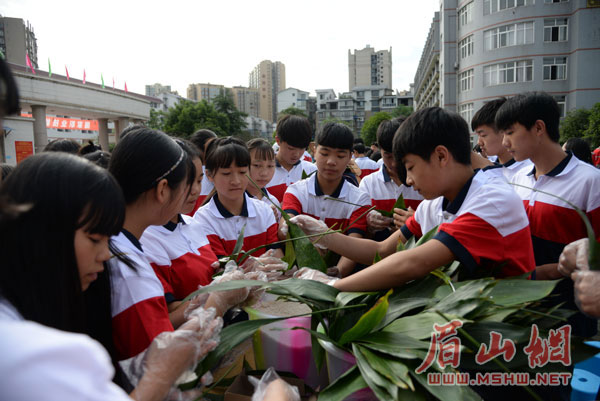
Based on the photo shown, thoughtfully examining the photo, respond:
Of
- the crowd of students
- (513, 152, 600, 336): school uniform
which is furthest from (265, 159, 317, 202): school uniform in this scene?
(513, 152, 600, 336): school uniform

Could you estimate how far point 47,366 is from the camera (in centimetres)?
52

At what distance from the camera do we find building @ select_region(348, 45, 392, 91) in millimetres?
99750

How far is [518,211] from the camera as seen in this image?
1.43 meters

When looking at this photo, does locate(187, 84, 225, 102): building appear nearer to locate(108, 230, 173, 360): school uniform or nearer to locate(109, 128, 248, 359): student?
locate(109, 128, 248, 359): student

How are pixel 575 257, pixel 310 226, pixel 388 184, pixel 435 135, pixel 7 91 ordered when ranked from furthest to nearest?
pixel 388 184 < pixel 310 226 < pixel 435 135 < pixel 575 257 < pixel 7 91

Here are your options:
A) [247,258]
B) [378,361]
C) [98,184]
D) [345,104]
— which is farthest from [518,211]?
[345,104]

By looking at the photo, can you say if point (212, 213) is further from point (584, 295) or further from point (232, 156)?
point (584, 295)

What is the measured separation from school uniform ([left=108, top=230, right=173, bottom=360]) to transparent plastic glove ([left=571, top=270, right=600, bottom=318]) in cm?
124

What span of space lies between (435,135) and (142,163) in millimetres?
1084

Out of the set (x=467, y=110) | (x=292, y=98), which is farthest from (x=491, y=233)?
(x=292, y=98)

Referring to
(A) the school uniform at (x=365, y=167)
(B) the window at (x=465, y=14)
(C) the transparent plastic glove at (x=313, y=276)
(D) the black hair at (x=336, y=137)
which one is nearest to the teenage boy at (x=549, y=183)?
(D) the black hair at (x=336, y=137)

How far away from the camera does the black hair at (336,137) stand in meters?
2.71

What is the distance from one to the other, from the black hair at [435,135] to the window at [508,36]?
28.6 metres

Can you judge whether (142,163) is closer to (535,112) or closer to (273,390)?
(273,390)
